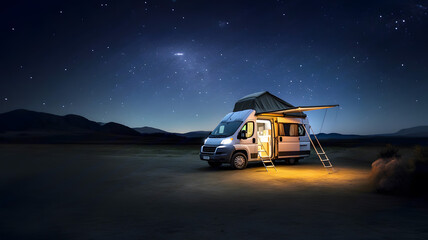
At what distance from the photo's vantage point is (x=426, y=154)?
28.2ft

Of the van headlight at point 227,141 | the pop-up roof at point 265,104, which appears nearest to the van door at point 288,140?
the pop-up roof at point 265,104

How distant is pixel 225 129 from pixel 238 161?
5.32 ft

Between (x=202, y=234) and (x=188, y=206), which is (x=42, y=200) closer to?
(x=188, y=206)

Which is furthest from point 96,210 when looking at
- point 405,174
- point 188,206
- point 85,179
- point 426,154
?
point 426,154

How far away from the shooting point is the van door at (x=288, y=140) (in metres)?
15.1

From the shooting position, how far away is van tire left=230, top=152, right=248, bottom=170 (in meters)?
13.4

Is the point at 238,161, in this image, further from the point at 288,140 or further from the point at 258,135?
the point at 288,140

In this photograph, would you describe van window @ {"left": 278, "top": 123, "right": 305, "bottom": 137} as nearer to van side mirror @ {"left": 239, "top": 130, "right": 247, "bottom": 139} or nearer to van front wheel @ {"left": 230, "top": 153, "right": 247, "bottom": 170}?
van side mirror @ {"left": 239, "top": 130, "right": 247, "bottom": 139}

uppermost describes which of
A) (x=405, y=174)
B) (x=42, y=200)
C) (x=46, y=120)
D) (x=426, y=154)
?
(x=46, y=120)

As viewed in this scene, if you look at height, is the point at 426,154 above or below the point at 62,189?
above

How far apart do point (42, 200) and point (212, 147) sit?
735 cm

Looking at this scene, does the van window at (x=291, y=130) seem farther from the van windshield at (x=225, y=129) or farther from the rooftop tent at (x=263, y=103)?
the van windshield at (x=225, y=129)

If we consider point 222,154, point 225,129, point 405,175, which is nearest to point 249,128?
point 225,129


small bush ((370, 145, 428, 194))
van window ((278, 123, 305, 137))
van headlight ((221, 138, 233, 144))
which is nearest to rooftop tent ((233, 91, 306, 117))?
van window ((278, 123, 305, 137))
